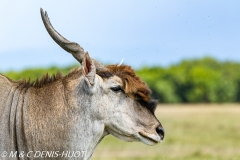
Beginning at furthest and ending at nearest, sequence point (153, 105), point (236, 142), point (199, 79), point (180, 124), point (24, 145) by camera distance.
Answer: point (199, 79), point (180, 124), point (236, 142), point (153, 105), point (24, 145)

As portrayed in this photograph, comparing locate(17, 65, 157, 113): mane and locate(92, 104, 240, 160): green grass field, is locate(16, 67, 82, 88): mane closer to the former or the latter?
locate(17, 65, 157, 113): mane

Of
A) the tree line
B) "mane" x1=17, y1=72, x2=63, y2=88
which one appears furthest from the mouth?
the tree line

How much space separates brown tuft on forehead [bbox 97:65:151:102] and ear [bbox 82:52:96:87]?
0.31 m

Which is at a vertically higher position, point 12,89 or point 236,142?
point 12,89

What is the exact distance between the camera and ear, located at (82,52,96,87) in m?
7.12

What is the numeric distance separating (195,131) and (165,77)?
69.3 m

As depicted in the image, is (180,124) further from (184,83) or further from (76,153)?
(184,83)

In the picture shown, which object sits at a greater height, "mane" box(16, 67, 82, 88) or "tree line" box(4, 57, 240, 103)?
"mane" box(16, 67, 82, 88)

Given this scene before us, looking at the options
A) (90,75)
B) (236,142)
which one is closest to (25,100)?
(90,75)

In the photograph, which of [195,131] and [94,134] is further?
[195,131]

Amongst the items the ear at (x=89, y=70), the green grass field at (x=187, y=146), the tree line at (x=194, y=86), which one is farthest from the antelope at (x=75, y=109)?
the tree line at (x=194, y=86)

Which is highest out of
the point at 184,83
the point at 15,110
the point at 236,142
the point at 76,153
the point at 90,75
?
the point at 90,75

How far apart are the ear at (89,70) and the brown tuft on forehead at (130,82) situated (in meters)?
0.31

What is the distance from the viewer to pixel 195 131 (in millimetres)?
30625
